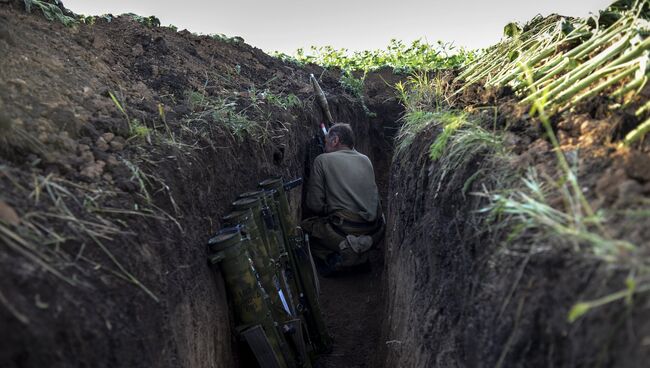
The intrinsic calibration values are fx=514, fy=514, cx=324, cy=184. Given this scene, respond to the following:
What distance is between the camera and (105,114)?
3055 millimetres

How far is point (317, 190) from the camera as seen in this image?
5.92 meters

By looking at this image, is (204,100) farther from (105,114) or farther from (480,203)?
(480,203)

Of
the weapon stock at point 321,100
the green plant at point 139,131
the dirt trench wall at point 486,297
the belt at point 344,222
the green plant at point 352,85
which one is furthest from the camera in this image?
the green plant at point 352,85

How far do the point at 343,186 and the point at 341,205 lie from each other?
240 millimetres

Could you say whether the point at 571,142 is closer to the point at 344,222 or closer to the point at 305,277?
the point at 305,277

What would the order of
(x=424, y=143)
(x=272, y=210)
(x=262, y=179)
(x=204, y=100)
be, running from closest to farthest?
1. (x=424, y=143)
2. (x=272, y=210)
3. (x=204, y=100)
4. (x=262, y=179)

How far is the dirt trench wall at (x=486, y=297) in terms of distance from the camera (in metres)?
1.27

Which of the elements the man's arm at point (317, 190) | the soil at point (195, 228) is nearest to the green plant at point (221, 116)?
the soil at point (195, 228)

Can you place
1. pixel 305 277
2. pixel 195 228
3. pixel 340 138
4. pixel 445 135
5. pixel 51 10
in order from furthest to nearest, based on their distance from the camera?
pixel 340 138 → pixel 305 277 → pixel 51 10 → pixel 195 228 → pixel 445 135

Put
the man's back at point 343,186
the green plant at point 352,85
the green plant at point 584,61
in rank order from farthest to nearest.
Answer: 1. the green plant at point 352,85
2. the man's back at point 343,186
3. the green plant at point 584,61

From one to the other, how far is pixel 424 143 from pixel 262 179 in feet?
5.17

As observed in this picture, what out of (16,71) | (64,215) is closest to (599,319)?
(64,215)

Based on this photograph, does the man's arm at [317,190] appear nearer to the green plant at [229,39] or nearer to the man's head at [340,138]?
the man's head at [340,138]

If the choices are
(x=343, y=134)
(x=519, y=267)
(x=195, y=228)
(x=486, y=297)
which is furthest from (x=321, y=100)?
(x=519, y=267)
